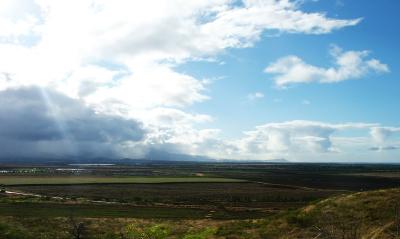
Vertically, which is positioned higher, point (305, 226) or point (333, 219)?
point (333, 219)

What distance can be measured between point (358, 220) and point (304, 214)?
168 inches

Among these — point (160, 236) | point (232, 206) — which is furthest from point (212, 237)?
point (232, 206)

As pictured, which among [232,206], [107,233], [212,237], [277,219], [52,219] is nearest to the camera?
[212,237]

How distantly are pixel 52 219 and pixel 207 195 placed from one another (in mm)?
45720

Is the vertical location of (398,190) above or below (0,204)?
above

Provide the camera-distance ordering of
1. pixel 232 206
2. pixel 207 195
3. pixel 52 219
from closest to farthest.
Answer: pixel 52 219, pixel 232 206, pixel 207 195

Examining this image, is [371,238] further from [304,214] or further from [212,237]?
[212,237]

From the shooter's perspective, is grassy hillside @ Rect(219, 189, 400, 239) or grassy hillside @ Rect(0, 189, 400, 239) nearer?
grassy hillside @ Rect(0, 189, 400, 239)

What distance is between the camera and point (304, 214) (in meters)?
31.8

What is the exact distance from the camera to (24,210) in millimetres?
53156

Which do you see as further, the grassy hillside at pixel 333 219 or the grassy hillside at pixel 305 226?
the grassy hillside at pixel 333 219

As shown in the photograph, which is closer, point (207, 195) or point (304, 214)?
point (304, 214)

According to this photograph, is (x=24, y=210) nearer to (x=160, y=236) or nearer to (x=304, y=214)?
(x=160, y=236)

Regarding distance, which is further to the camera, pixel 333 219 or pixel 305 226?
pixel 333 219
